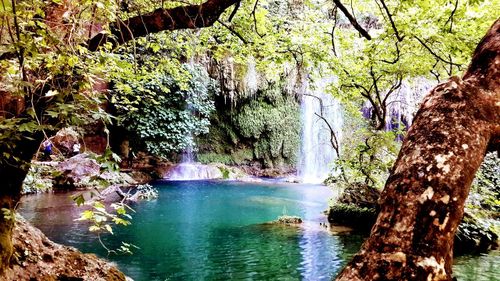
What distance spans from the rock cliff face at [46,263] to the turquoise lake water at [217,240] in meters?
1.81

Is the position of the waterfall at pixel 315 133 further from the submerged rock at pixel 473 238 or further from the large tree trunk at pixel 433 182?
the large tree trunk at pixel 433 182

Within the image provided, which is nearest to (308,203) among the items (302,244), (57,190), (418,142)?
(302,244)

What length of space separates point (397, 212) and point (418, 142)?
0.24 meters

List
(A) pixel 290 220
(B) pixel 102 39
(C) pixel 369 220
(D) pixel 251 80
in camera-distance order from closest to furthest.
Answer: (B) pixel 102 39, (C) pixel 369 220, (A) pixel 290 220, (D) pixel 251 80

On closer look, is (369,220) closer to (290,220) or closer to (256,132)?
(290,220)

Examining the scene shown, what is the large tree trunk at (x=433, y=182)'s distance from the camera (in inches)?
35.7

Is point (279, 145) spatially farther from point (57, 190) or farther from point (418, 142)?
point (418, 142)

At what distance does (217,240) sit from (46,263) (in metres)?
5.08

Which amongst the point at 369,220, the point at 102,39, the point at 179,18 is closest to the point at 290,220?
the point at 369,220

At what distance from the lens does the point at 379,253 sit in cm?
93

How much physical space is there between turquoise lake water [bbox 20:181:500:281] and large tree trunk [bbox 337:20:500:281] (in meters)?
5.94

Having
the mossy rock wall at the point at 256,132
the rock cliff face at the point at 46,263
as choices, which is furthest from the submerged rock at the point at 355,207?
the mossy rock wall at the point at 256,132

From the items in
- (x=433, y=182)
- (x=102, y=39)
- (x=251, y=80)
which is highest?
(x=251, y=80)

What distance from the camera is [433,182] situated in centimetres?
99
